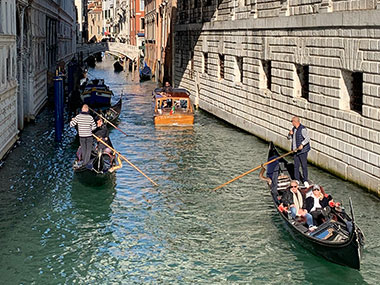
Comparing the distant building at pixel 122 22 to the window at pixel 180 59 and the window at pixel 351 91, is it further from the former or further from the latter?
the window at pixel 351 91

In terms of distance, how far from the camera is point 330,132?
1448 centimetres

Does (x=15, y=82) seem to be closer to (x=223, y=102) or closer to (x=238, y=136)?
(x=238, y=136)

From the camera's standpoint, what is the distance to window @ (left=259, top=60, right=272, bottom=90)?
19.0 metres

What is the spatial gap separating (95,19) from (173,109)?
9391cm

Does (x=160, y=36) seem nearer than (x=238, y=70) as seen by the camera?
No

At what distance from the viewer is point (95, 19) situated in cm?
11319

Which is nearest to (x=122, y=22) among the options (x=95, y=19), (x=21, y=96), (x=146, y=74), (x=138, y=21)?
(x=138, y=21)

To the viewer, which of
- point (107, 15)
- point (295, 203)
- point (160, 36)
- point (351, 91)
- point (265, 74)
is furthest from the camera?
point (107, 15)

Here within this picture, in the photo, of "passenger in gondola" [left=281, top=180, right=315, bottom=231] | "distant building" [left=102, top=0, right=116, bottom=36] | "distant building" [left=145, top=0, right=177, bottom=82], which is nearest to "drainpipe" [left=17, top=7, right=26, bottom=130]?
"passenger in gondola" [left=281, top=180, right=315, bottom=231]

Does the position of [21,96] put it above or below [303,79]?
below

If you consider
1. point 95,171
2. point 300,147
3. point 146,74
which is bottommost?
point 95,171

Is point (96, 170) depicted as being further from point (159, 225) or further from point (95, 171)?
point (159, 225)

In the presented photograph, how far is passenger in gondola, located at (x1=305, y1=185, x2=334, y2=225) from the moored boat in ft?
39.9

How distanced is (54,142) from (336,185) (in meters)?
9.14
